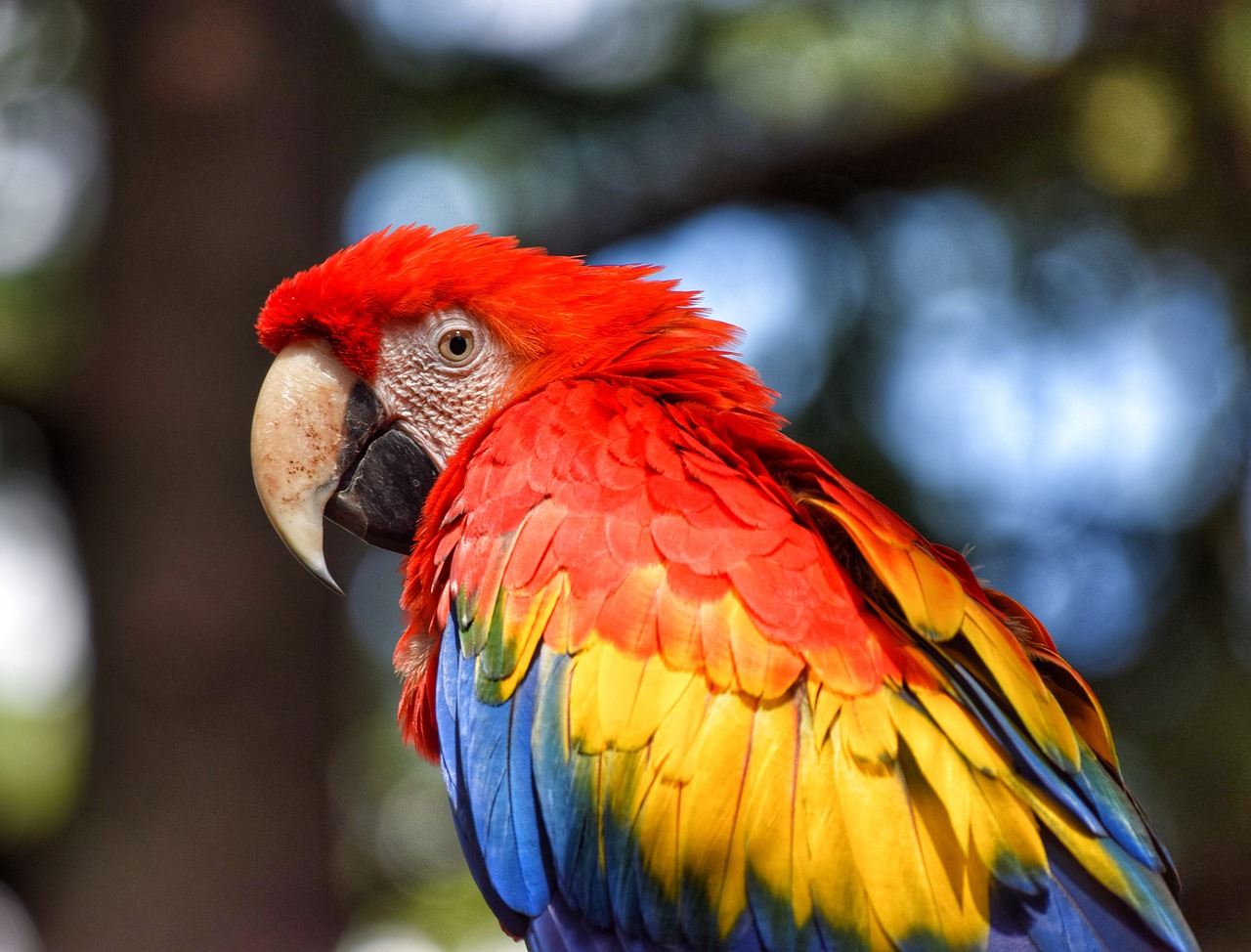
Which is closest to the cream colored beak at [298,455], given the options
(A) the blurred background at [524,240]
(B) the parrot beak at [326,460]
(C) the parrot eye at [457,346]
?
(B) the parrot beak at [326,460]

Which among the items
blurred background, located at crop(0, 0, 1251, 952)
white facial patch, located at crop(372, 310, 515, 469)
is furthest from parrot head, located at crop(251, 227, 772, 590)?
blurred background, located at crop(0, 0, 1251, 952)

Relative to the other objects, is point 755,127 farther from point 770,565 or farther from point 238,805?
point 238,805

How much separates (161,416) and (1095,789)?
229cm

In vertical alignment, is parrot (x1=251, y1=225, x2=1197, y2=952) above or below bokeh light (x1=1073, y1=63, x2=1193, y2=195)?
below

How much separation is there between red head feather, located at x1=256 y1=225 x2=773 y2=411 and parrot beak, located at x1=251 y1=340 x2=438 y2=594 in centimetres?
4

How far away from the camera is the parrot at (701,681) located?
93cm

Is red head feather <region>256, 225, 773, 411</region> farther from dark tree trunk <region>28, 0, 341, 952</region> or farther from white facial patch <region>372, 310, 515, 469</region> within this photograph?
dark tree trunk <region>28, 0, 341, 952</region>

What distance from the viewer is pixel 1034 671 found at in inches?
42.8

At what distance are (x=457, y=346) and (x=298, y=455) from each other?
0.24m

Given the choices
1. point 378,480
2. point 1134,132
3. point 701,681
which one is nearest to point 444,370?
point 378,480

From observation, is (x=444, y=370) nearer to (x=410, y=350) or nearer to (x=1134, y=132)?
(x=410, y=350)

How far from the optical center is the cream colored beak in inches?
52.6

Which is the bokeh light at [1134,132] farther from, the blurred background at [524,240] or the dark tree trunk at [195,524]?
the dark tree trunk at [195,524]

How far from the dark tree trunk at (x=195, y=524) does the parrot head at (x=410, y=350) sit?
4.24 ft
